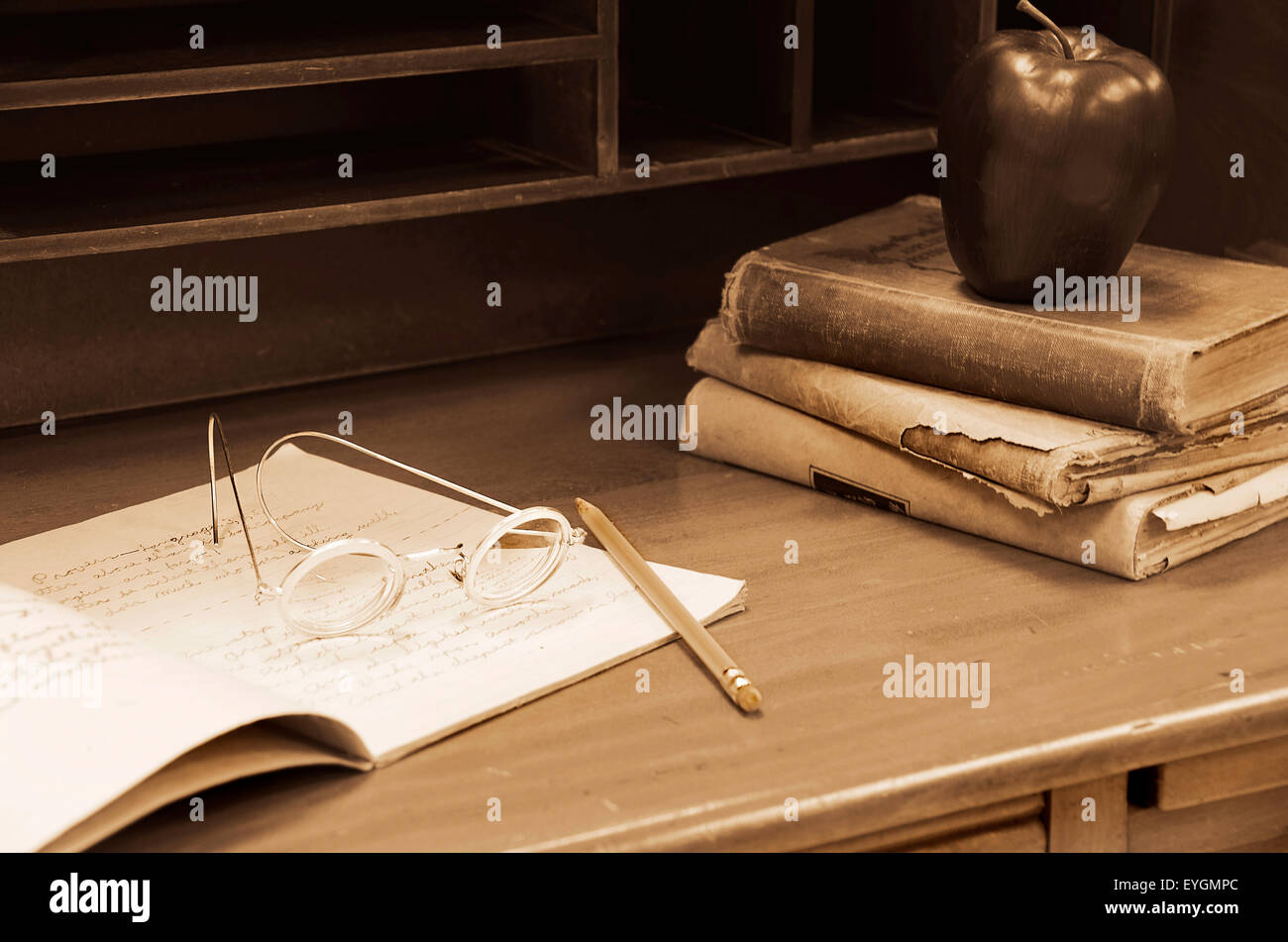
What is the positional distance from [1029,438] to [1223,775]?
0.28 m

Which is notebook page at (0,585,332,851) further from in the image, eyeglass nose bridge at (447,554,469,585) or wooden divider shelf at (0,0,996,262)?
wooden divider shelf at (0,0,996,262)

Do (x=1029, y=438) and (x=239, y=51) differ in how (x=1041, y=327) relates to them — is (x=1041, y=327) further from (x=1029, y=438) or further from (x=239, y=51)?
(x=239, y=51)

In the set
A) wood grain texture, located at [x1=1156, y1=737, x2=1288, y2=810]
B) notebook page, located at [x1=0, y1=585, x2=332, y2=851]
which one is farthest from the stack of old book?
notebook page, located at [x1=0, y1=585, x2=332, y2=851]

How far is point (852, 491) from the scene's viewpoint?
1.20 m

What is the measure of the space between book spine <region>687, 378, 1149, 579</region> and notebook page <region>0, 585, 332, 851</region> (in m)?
0.56

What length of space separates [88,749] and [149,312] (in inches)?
32.5

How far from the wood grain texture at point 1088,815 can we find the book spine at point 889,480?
0.66 feet

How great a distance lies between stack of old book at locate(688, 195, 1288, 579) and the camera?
3.41ft

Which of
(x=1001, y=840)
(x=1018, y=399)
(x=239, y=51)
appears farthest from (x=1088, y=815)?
(x=239, y=51)

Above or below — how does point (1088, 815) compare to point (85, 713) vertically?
below

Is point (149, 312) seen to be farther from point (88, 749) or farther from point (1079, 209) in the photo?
point (1079, 209)

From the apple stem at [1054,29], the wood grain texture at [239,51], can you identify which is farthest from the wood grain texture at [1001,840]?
the wood grain texture at [239,51]
